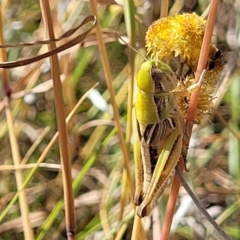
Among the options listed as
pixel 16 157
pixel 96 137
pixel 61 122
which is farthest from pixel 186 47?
pixel 96 137

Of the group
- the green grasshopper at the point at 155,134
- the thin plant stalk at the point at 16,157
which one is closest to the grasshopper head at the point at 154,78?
the green grasshopper at the point at 155,134

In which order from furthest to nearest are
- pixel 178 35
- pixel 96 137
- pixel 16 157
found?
pixel 96 137
pixel 16 157
pixel 178 35

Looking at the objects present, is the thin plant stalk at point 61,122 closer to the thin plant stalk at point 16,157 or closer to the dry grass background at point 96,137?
the thin plant stalk at point 16,157

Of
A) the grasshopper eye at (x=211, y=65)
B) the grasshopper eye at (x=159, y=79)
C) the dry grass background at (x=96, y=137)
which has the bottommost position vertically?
the dry grass background at (x=96, y=137)

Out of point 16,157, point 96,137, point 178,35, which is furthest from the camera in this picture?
point 96,137

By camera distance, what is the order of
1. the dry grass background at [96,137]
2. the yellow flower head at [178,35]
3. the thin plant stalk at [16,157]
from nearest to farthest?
the yellow flower head at [178,35] → the thin plant stalk at [16,157] → the dry grass background at [96,137]

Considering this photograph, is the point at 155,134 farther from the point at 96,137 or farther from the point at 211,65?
the point at 96,137

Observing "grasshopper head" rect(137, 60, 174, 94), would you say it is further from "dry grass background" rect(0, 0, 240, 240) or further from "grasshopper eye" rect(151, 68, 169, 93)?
"dry grass background" rect(0, 0, 240, 240)

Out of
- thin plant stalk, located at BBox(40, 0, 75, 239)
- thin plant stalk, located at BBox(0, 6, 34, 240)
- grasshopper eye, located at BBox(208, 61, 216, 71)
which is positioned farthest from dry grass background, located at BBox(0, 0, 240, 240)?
grasshopper eye, located at BBox(208, 61, 216, 71)
